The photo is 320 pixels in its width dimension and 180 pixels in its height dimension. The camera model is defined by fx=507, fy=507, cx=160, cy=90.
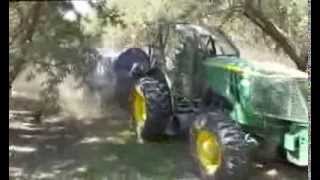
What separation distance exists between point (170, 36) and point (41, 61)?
0.78ft

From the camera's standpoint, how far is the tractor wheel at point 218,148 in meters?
0.90

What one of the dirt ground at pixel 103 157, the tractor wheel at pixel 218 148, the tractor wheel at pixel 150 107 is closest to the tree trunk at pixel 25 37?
the dirt ground at pixel 103 157

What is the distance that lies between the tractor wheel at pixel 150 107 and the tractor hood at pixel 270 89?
11cm

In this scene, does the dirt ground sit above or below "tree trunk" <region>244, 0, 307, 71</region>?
below

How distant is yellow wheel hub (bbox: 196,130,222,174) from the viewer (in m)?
0.92

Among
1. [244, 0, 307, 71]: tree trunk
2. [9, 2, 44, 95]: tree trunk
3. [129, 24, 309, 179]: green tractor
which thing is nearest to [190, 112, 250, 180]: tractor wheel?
[129, 24, 309, 179]: green tractor

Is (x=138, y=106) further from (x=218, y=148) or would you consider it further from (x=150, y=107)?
(x=218, y=148)

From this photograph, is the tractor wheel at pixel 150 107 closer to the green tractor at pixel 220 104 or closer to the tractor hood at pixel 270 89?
the green tractor at pixel 220 104

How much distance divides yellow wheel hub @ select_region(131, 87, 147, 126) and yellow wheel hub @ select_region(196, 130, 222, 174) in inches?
4.2

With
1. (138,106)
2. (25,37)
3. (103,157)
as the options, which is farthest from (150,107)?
(25,37)

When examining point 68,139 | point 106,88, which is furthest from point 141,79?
point 68,139

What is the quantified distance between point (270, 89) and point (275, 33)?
11 cm

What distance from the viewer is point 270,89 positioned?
0.91 m

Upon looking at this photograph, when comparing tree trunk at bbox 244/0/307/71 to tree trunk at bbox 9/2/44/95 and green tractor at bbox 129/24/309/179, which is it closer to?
green tractor at bbox 129/24/309/179
